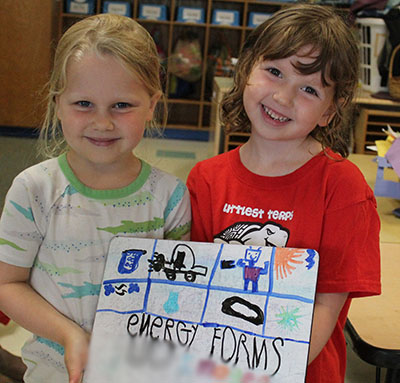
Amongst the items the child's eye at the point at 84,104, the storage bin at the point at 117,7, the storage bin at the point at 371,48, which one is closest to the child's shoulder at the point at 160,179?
the child's eye at the point at 84,104

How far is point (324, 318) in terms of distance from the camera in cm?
97

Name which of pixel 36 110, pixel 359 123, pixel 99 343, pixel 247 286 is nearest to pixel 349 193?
pixel 247 286

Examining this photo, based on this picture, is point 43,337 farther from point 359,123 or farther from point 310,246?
point 359,123

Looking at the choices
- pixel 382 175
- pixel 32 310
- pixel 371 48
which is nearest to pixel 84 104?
pixel 32 310

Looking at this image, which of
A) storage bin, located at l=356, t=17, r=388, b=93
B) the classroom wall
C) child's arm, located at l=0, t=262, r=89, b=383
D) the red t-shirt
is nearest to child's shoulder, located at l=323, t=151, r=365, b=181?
the red t-shirt

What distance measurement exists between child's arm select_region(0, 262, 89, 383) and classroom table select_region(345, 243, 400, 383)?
51 centimetres

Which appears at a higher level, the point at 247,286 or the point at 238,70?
the point at 238,70

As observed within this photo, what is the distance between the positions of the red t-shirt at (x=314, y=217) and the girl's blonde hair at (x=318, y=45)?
120mm

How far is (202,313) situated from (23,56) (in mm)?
755

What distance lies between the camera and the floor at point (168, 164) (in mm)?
1343

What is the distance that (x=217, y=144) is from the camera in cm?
242

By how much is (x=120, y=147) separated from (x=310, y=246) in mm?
352

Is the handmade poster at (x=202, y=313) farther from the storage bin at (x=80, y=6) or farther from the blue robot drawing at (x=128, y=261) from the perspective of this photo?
the storage bin at (x=80, y=6)

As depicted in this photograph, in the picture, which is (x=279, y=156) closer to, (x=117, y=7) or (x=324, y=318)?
(x=324, y=318)
